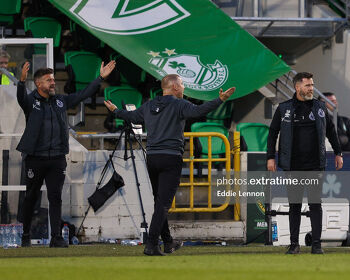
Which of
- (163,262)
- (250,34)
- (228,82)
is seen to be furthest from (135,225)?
(163,262)

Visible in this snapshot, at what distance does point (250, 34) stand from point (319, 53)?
10.9 ft

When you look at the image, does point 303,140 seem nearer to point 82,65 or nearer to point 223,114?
point 82,65

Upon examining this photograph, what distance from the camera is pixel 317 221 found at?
10.3 metres

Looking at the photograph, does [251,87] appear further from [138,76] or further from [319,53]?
[319,53]

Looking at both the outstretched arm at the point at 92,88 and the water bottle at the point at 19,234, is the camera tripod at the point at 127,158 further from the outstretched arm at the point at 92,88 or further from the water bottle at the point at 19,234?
the outstretched arm at the point at 92,88

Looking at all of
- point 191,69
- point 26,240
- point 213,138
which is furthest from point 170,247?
point 191,69

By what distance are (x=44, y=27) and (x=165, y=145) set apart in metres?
7.95

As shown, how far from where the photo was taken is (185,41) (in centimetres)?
1711

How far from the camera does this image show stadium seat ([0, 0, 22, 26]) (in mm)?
17578

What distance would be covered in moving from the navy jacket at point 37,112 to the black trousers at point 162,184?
178 cm

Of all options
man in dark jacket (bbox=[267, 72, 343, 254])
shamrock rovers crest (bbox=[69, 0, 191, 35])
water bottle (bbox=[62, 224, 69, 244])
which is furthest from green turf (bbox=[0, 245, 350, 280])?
shamrock rovers crest (bbox=[69, 0, 191, 35])

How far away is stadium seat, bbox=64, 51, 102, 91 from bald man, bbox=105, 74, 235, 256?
7199 mm

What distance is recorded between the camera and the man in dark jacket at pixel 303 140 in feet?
34.0

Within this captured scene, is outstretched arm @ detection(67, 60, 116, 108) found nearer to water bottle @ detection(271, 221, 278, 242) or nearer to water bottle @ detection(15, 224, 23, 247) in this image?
water bottle @ detection(15, 224, 23, 247)
